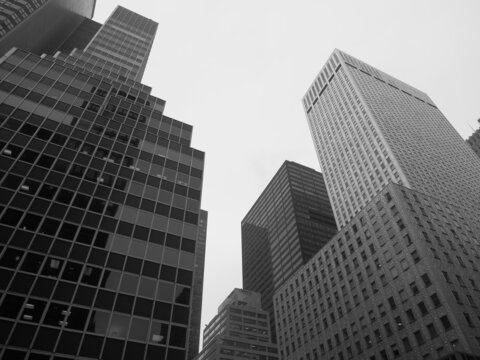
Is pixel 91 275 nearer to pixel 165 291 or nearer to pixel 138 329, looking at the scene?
pixel 138 329

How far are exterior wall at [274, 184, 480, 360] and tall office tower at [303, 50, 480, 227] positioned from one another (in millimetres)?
30575

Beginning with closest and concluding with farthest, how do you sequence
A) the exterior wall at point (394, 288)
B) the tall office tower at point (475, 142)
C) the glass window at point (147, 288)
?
the glass window at point (147, 288) → the exterior wall at point (394, 288) → the tall office tower at point (475, 142)

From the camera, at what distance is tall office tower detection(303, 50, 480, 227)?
107562 mm

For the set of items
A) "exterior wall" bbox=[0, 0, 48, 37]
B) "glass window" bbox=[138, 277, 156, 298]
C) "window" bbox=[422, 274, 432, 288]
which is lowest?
"glass window" bbox=[138, 277, 156, 298]

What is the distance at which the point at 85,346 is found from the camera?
2553 centimetres

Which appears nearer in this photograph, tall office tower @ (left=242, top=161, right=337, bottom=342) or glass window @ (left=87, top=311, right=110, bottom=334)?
glass window @ (left=87, top=311, right=110, bottom=334)

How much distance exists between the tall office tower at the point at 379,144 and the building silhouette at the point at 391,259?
0.50 m

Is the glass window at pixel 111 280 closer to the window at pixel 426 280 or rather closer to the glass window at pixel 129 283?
the glass window at pixel 129 283

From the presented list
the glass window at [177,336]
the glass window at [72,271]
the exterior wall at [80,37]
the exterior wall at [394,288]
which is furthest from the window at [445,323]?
the exterior wall at [80,37]

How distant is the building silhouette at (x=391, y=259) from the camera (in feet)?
176

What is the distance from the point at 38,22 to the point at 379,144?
10101 centimetres

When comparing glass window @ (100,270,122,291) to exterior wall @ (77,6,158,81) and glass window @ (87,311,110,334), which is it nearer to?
glass window @ (87,311,110,334)

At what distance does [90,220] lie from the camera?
33.6 m

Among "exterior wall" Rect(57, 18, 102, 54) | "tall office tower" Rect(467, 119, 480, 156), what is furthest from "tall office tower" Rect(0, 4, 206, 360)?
"tall office tower" Rect(467, 119, 480, 156)
